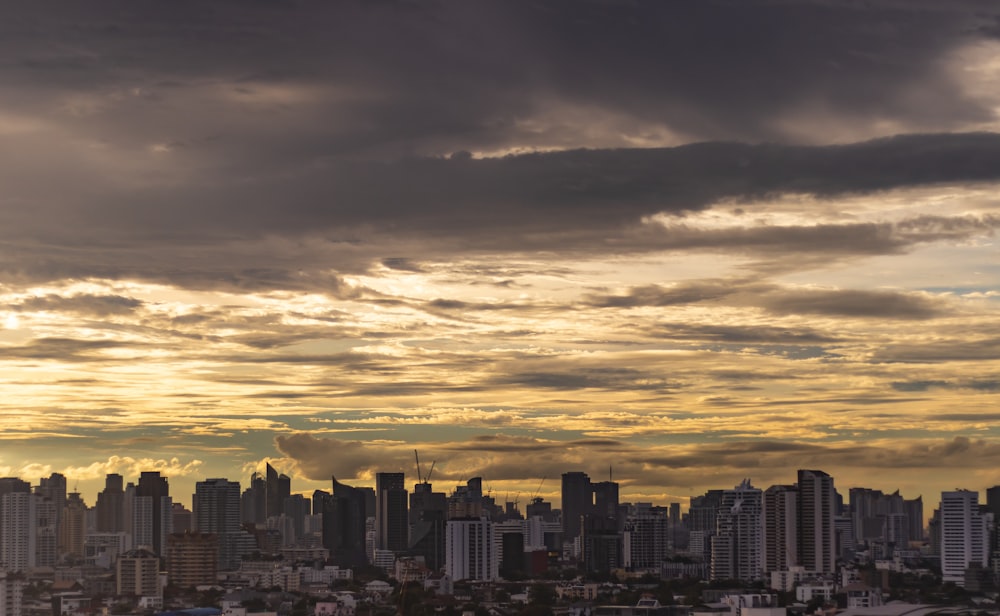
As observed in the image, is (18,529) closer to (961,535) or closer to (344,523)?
(344,523)

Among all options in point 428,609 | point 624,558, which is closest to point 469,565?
point 624,558

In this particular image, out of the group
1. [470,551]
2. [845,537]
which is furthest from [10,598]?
[845,537]

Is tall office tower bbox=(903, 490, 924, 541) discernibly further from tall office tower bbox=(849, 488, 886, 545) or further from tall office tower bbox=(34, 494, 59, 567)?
tall office tower bbox=(34, 494, 59, 567)

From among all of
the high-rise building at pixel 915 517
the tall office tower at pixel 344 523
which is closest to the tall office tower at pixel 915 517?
the high-rise building at pixel 915 517

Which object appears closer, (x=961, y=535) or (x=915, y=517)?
(x=961, y=535)

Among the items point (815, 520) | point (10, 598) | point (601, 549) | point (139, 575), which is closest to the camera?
point (10, 598)

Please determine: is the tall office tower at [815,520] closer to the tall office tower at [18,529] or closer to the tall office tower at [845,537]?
the tall office tower at [845,537]
